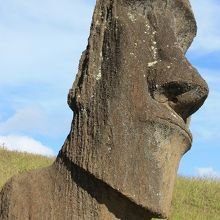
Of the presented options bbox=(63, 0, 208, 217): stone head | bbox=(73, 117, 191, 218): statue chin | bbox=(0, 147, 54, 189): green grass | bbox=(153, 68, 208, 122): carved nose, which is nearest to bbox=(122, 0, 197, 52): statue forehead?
bbox=(63, 0, 208, 217): stone head

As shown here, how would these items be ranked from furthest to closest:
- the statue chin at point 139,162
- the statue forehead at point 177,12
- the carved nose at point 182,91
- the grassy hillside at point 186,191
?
the grassy hillside at point 186,191 → the statue forehead at point 177,12 → the carved nose at point 182,91 → the statue chin at point 139,162

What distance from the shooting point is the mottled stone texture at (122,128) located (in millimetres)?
4441

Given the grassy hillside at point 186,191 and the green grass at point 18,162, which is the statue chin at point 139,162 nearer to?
the grassy hillside at point 186,191

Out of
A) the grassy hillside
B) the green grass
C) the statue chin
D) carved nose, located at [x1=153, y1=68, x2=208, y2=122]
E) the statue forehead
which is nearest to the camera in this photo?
the statue chin

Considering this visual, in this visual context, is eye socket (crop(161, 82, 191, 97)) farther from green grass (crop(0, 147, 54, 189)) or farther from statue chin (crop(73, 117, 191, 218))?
green grass (crop(0, 147, 54, 189))

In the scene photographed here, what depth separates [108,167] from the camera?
442cm

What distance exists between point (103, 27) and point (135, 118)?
2.32 ft

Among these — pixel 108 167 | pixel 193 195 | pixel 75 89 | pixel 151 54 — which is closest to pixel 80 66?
pixel 75 89

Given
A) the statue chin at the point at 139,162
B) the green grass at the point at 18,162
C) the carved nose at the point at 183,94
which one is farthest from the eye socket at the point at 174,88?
the green grass at the point at 18,162

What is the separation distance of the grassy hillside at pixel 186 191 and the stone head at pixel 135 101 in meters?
12.0

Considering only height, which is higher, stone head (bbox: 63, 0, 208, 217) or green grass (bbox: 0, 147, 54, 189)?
green grass (bbox: 0, 147, 54, 189)

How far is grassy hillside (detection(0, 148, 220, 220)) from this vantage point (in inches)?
686

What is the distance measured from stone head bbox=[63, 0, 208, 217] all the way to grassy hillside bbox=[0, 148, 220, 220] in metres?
12.0

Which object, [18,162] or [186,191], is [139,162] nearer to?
[186,191]
